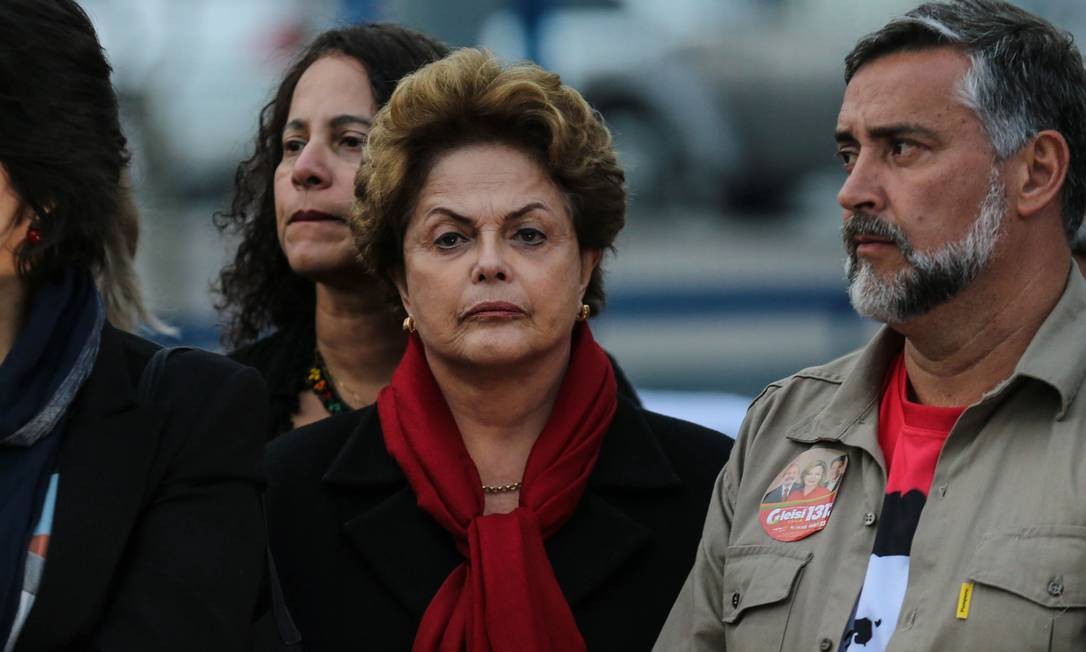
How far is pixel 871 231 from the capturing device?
10.3ft

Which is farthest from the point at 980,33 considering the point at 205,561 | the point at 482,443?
the point at 205,561

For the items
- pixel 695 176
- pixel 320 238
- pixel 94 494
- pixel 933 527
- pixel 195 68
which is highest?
pixel 195 68

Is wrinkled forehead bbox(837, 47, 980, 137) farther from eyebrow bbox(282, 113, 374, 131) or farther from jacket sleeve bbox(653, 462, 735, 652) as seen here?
eyebrow bbox(282, 113, 374, 131)

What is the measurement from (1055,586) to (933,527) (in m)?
0.25

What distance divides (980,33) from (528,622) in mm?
1352

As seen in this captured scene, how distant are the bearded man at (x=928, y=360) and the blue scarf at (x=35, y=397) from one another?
1.16 metres

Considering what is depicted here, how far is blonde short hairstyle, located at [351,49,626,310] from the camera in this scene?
3637 millimetres

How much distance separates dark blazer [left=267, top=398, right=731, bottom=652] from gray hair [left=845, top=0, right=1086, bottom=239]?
96 centimetres

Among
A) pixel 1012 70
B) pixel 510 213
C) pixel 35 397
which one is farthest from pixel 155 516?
pixel 1012 70

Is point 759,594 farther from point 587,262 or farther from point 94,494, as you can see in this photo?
point 94,494

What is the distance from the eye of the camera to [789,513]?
3117 mm

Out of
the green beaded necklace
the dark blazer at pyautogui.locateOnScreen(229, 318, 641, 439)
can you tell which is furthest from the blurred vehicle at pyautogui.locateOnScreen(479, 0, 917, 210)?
the green beaded necklace

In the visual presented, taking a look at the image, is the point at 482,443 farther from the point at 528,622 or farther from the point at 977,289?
the point at 977,289

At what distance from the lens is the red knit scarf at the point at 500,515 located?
3.37 meters
